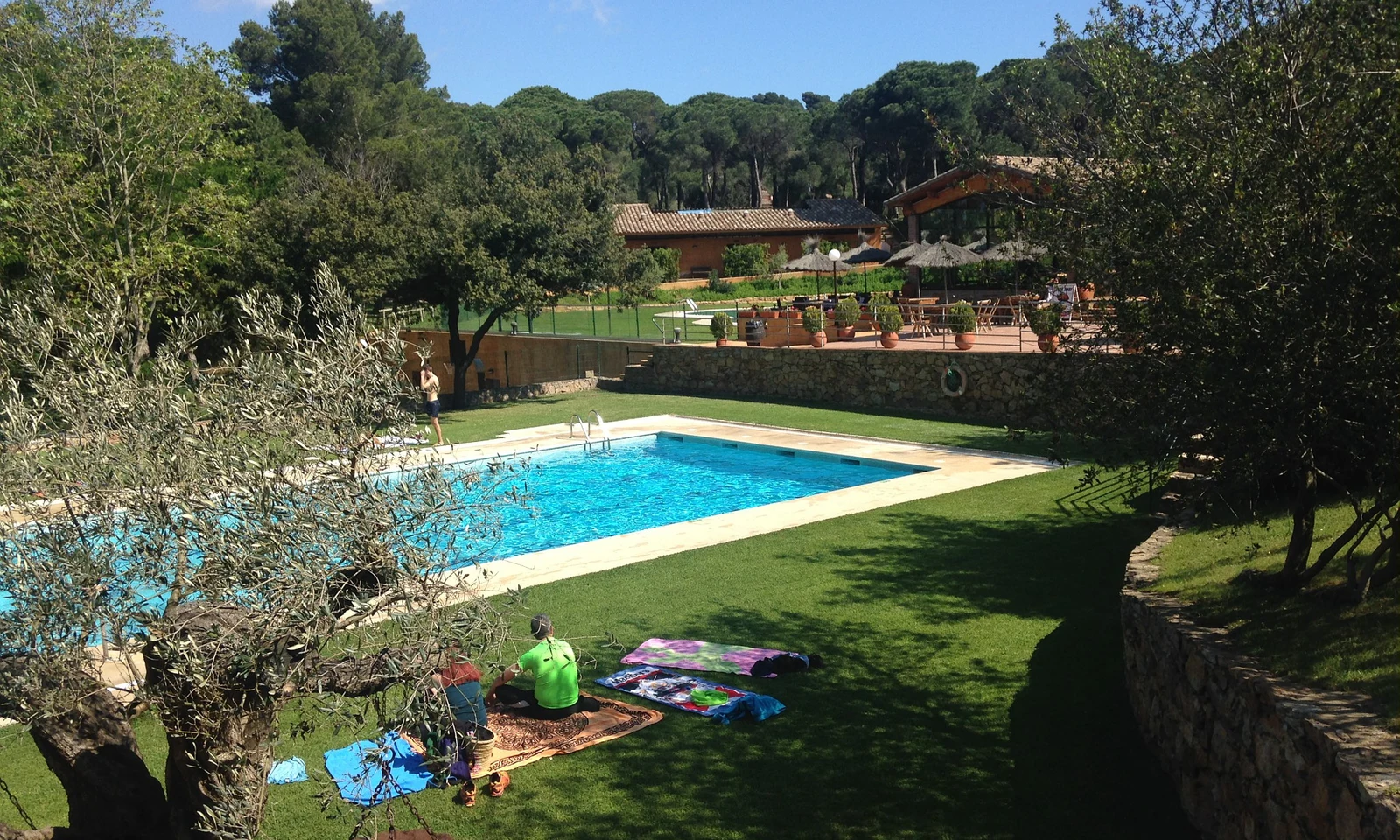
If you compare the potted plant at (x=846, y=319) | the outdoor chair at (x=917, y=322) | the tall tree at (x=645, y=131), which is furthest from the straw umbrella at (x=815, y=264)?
the tall tree at (x=645, y=131)

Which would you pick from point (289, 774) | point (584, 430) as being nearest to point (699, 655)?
point (289, 774)

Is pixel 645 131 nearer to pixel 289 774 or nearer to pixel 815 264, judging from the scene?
pixel 815 264

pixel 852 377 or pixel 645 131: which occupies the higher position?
pixel 645 131

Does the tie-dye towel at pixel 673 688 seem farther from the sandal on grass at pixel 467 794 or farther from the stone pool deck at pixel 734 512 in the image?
the sandal on grass at pixel 467 794

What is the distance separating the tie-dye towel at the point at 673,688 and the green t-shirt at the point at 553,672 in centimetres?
76

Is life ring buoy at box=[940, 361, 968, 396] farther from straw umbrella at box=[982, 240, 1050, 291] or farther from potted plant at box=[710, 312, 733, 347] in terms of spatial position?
straw umbrella at box=[982, 240, 1050, 291]

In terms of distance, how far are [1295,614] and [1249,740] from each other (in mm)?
1247

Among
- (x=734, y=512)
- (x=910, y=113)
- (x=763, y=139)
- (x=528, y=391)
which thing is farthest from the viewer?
(x=763, y=139)

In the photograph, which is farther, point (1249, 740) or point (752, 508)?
point (752, 508)

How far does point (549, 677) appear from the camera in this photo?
26.9ft

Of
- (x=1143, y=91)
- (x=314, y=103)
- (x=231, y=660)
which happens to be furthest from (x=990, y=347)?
(x=314, y=103)

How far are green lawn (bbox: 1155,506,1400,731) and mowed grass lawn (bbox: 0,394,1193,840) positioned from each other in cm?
111

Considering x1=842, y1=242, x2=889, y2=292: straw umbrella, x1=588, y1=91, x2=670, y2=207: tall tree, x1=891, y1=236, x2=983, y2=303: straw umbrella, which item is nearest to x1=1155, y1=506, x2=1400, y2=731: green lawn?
x1=891, y1=236, x2=983, y2=303: straw umbrella

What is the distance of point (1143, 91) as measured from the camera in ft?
29.4
